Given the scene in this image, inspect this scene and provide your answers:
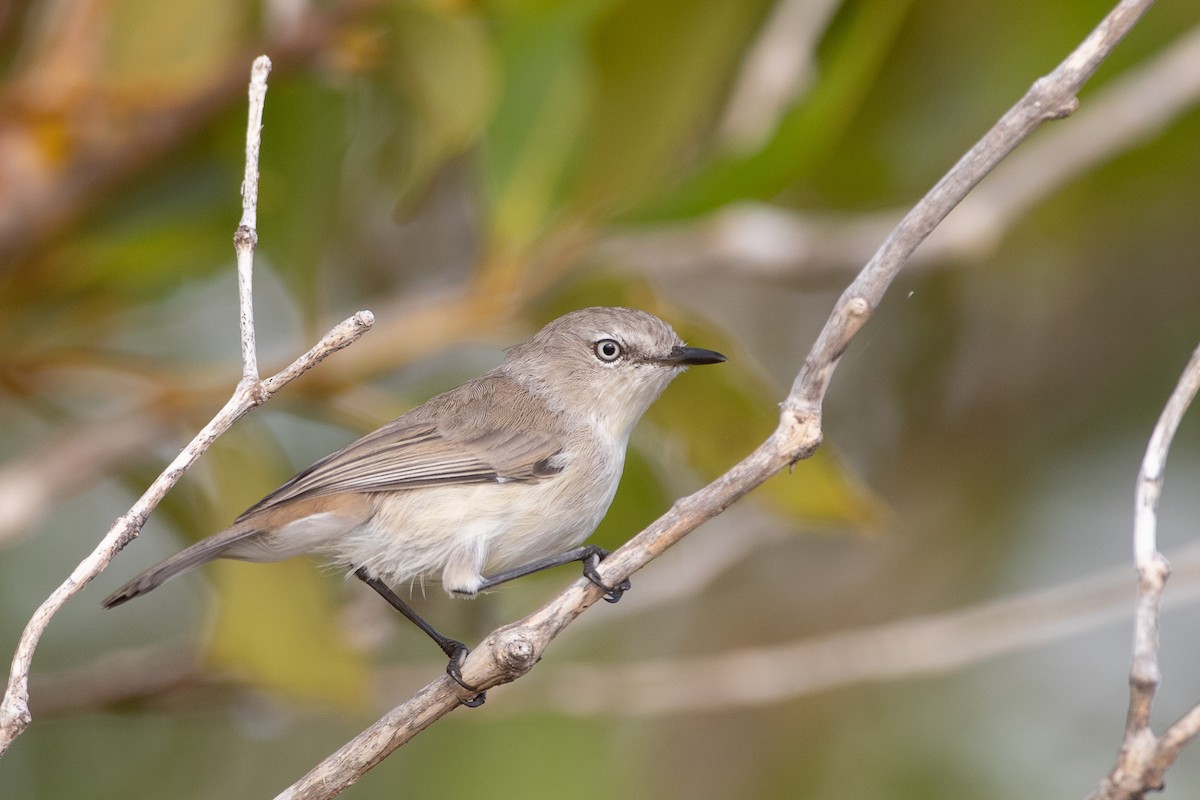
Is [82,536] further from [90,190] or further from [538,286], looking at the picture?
[538,286]

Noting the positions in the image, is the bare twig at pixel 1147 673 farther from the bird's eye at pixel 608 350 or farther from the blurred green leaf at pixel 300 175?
the blurred green leaf at pixel 300 175

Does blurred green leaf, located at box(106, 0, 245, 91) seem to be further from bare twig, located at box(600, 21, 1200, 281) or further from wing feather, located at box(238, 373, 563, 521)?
bare twig, located at box(600, 21, 1200, 281)

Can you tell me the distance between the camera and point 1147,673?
4.32 ft

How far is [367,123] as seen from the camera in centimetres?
325

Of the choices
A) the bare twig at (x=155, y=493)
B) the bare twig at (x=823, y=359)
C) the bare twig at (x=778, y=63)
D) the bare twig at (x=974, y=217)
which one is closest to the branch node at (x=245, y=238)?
the bare twig at (x=155, y=493)

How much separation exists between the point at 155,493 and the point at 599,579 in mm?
537

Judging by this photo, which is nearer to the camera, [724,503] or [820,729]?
[724,503]

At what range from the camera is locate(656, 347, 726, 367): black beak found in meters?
2.52

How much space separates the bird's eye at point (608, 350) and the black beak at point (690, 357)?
0.50 feet

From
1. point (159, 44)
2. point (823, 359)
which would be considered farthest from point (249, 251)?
point (159, 44)

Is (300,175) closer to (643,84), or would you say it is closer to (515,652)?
(643,84)

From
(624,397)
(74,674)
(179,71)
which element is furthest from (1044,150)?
(74,674)

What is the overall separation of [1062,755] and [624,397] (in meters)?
1.75

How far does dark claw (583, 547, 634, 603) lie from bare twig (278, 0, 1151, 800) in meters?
0.01
